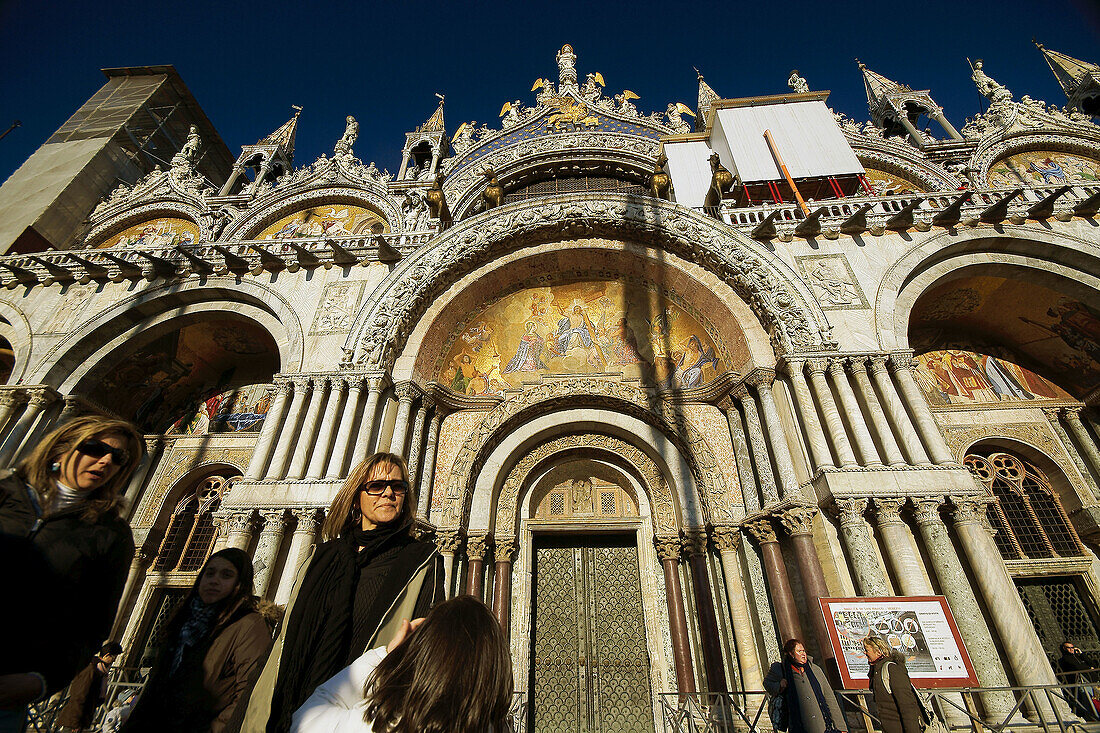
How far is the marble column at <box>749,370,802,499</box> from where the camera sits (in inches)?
299

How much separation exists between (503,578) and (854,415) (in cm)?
639

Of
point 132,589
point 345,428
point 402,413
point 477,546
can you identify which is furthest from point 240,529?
point 132,589

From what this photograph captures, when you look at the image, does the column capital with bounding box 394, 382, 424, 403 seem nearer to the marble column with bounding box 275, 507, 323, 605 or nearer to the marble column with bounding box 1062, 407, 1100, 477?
the marble column with bounding box 275, 507, 323, 605

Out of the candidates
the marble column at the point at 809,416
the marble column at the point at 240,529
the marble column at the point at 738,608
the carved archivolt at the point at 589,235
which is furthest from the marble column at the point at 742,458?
the marble column at the point at 240,529

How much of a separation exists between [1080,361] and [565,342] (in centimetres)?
1071

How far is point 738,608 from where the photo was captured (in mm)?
7789

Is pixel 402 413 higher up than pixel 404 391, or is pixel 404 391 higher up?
pixel 404 391

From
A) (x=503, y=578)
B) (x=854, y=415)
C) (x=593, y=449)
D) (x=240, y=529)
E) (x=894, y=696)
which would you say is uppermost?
(x=593, y=449)

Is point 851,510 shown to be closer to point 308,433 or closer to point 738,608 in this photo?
point 738,608

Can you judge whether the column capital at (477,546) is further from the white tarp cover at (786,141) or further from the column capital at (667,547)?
the white tarp cover at (786,141)

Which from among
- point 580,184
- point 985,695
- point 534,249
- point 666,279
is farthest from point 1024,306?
point 580,184

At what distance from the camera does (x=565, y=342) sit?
1068 cm

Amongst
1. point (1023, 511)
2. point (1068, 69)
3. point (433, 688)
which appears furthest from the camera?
point (1068, 69)

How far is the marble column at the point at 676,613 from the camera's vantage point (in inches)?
316
